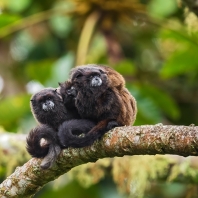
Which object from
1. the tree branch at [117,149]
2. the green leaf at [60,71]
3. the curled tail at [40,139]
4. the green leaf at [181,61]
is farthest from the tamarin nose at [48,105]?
the green leaf at [181,61]

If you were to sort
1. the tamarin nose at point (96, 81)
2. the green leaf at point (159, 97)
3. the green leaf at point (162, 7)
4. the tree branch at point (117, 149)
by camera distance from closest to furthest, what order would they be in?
the tree branch at point (117, 149), the tamarin nose at point (96, 81), the green leaf at point (159, 97), the green leaf at point (162, 7)

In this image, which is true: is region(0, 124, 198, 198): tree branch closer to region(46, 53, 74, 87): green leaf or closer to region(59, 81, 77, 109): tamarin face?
region(59, 81, 77, 109): tamarin face

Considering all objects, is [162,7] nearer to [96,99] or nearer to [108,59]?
[108,59]

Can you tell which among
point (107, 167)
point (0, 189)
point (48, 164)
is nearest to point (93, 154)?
point (48, 164)

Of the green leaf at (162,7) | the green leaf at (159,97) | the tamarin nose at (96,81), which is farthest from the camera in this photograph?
the green leaf at (162,7)

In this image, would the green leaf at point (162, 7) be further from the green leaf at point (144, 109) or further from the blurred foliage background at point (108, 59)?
the green leaf at point (144, 109)

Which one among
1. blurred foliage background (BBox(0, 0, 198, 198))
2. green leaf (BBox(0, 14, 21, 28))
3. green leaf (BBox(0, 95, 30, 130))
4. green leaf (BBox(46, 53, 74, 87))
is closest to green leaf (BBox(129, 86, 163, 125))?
blurred foliage background (BBox(0, 0, 198, 198))
